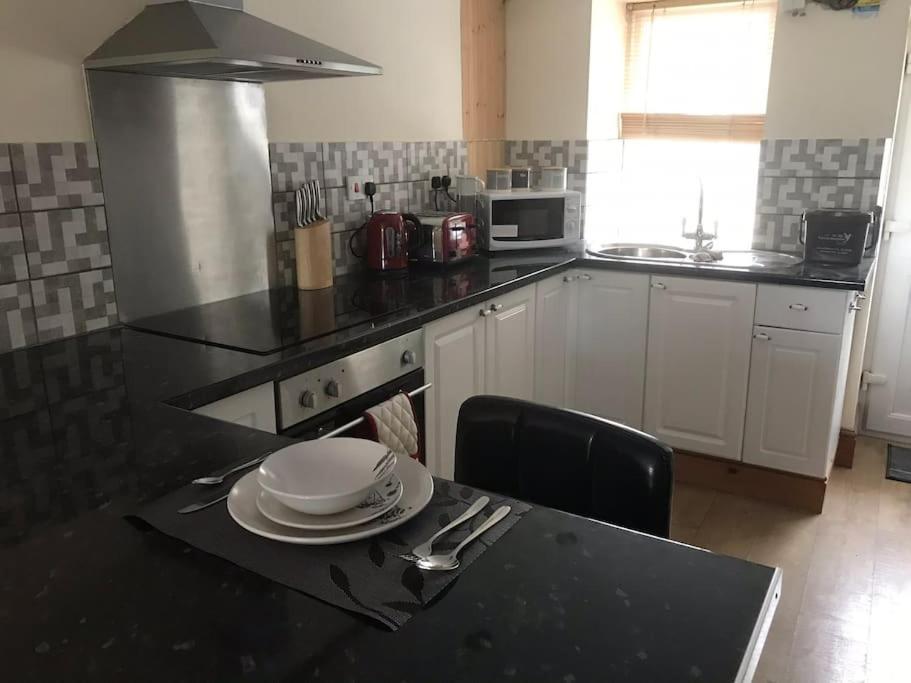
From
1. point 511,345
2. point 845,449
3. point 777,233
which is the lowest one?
point 845,449

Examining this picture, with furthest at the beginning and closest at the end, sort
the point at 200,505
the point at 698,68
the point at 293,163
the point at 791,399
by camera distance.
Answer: the point at 698,68, the point at 791,399, the point at 293,163, the point at 200,505

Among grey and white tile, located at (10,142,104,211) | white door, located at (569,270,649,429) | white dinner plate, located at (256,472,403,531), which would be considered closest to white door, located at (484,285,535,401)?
white door, located at (569,270,649,429)

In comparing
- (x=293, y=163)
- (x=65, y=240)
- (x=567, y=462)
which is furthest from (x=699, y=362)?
(x=65, y=240)

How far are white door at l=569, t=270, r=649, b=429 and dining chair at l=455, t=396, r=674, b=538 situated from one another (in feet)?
6.30

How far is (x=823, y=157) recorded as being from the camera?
3176mm

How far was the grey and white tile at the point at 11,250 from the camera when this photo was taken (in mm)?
1796

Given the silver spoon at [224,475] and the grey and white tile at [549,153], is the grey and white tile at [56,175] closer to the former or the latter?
the silver spoon at [224,475]

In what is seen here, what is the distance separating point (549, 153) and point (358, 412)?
204 cm

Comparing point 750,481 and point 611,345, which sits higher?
point 611,345

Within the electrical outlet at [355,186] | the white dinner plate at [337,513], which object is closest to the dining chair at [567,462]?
the white dinner plate at [337,513]

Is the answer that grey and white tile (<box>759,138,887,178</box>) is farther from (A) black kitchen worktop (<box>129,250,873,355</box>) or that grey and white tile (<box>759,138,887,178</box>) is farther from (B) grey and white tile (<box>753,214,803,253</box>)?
(A) black kitchen worktop (<box>129,250,873,355</box>)

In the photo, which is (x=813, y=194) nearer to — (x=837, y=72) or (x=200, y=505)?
(x=837, y=72)

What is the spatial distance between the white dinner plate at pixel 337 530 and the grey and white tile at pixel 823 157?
9.09 feet

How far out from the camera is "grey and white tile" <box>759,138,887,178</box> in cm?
308
